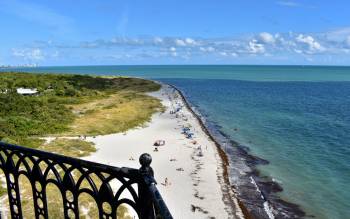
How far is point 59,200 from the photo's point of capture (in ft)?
77.8

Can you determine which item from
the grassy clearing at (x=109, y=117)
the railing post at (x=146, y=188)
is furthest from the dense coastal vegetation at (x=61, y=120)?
the railing post at (x=146, y=188)

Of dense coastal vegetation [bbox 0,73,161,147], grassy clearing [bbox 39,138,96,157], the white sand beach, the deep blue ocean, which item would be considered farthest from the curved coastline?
dense coastal vegetation [bbox 0,73,161,147]

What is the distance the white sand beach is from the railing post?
80.1ft

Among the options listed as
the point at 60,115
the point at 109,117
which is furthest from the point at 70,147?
the point at 109,117

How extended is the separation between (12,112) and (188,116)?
33.1 m

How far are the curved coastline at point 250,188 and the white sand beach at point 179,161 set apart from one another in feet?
3.05

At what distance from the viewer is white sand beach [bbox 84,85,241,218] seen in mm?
30594

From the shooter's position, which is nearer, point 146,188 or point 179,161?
point 146,188

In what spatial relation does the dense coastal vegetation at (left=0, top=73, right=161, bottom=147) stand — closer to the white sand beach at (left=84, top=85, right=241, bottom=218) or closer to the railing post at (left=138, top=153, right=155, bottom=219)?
the white sand beach at (left=84, top=85, right=241, bottom=218)

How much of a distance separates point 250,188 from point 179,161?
361 inches

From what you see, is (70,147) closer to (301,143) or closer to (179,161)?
(179,161)

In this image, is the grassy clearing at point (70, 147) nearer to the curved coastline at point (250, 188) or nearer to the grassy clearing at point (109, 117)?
the grassy clearing at point (109, 117)

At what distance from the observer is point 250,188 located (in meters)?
36.8

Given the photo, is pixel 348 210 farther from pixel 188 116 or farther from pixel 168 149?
pixel 188 116
